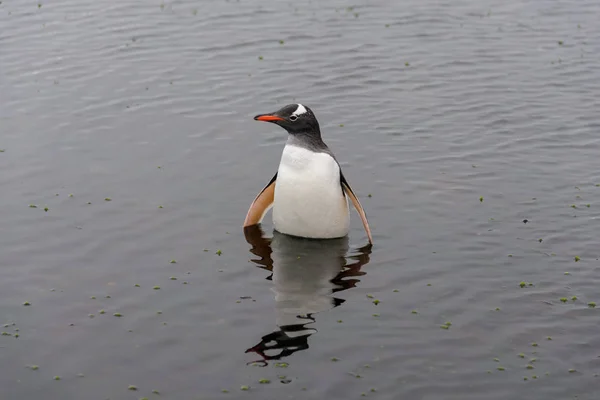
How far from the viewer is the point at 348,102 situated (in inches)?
610

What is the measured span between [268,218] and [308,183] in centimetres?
125

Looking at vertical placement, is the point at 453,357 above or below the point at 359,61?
below

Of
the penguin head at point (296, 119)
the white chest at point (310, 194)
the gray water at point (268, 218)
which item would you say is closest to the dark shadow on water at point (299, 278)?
the gray water at point (268, 218)

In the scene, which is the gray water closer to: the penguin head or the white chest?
the white chest

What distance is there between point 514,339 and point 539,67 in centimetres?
925

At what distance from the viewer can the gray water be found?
840 centimetres

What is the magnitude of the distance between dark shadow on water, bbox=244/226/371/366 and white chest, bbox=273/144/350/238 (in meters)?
0.21

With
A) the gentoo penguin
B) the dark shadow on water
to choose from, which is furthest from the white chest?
the dark shadow on water

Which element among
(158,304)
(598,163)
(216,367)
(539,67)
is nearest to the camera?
(216,367)

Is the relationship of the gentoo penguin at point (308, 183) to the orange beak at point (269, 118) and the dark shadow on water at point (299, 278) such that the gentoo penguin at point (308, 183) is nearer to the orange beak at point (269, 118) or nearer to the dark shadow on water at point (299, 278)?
the orange beak at point (269, 118)

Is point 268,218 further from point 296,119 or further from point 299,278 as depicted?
point 299,278

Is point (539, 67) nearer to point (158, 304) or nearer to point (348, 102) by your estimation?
point (348, 102)

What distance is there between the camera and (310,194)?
35.2 feet

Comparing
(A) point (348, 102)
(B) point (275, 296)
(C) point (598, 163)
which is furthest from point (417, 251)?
(A) point (348, 102)
